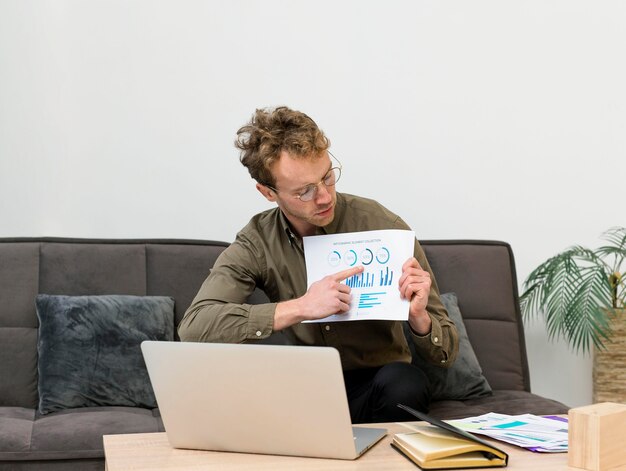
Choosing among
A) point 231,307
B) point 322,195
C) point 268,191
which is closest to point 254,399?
point 231,307

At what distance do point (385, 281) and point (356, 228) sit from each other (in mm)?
430

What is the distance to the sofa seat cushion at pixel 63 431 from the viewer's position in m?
2.18

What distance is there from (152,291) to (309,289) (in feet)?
3.18

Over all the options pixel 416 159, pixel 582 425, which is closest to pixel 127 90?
pixel 416 159

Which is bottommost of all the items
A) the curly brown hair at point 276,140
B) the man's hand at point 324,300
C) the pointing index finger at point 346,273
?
the man's hand at point 324,300

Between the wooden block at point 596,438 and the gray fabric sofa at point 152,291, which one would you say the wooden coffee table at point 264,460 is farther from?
the gray fabric sofa at point 152,291

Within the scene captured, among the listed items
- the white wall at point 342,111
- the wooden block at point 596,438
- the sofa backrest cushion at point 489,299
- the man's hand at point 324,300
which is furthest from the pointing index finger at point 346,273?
the white wall at point 342,111

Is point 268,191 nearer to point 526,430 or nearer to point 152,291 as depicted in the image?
point 152,291

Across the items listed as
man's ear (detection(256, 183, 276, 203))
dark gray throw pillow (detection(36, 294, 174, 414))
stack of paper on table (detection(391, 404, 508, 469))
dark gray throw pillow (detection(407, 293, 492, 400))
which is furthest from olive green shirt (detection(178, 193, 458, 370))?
stack of paper on table (detection(391, 404, 508, 469))

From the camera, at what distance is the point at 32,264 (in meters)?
2.75

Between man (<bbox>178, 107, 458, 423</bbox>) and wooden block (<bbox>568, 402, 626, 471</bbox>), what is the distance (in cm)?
52

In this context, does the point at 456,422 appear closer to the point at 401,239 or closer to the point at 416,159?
the point at 401,239

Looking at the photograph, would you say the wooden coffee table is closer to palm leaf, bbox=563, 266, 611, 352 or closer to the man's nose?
the man's nose

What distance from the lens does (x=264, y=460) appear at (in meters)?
1.48
